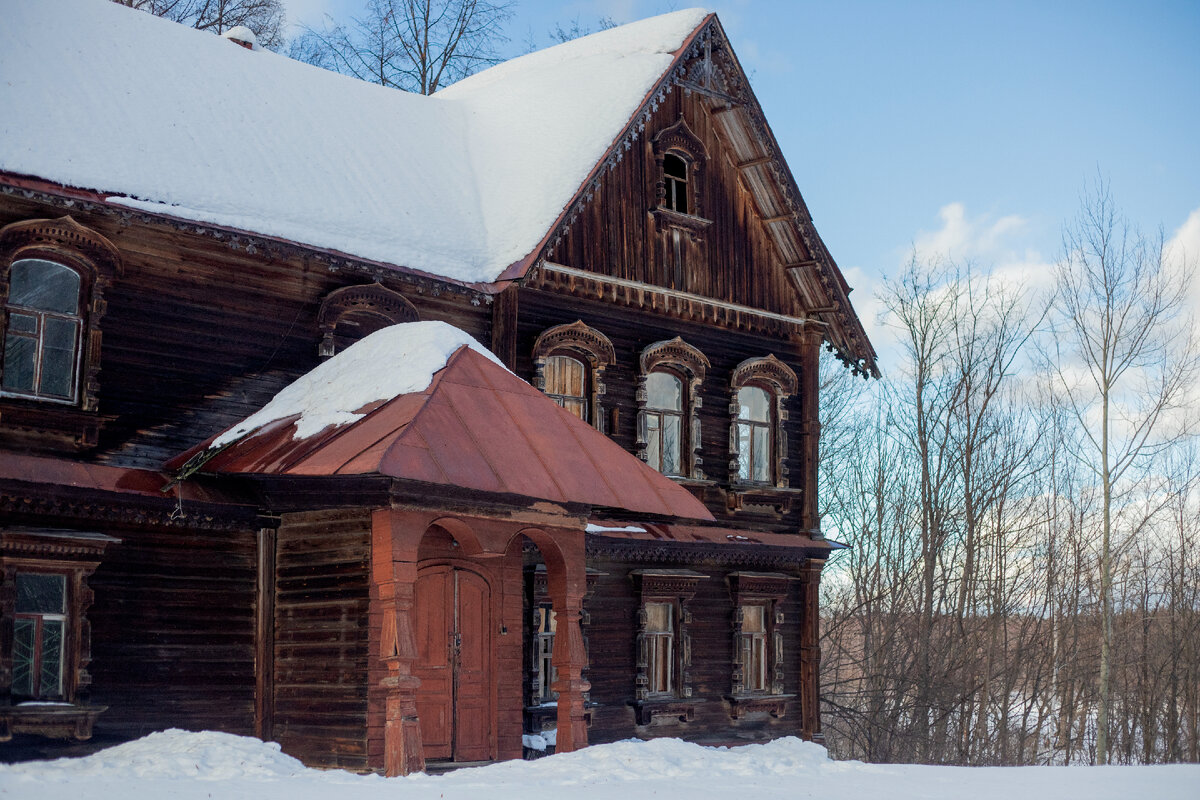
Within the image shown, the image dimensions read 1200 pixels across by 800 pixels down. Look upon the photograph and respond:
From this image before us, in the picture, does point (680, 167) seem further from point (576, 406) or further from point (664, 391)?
point (576, 406)

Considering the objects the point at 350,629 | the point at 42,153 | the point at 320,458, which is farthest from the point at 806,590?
the point at 42,153

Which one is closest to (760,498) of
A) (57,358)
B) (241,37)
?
(241,37)

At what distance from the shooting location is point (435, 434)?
1319 cm


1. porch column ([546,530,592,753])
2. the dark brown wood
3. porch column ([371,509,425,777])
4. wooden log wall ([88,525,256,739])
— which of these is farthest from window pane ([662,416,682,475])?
porch column ([371,509,425,777])

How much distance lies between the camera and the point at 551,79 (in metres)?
21.8

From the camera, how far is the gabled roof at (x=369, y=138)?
14836 mm

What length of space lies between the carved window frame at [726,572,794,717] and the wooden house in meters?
0.05

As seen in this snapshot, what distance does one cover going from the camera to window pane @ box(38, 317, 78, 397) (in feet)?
45.8

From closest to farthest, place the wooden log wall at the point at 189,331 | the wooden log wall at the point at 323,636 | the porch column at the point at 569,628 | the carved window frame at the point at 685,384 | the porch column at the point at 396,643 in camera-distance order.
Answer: the porch column at the point at 396,643
the wooden log wall at the point at 323,636
the wooden log wall at the point at 189,331
the porch column at the point at 569,628
the carved window frame at the point at 685,384

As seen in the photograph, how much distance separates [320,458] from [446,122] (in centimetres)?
892

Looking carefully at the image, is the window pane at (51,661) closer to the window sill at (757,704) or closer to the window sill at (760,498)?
the window sill at (757,704)

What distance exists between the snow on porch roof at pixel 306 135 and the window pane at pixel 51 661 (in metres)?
4.32

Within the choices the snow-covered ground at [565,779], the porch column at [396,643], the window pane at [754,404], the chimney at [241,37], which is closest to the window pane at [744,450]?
the window pane at [754,404]

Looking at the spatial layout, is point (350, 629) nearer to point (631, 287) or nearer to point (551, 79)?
point (631, 287)
